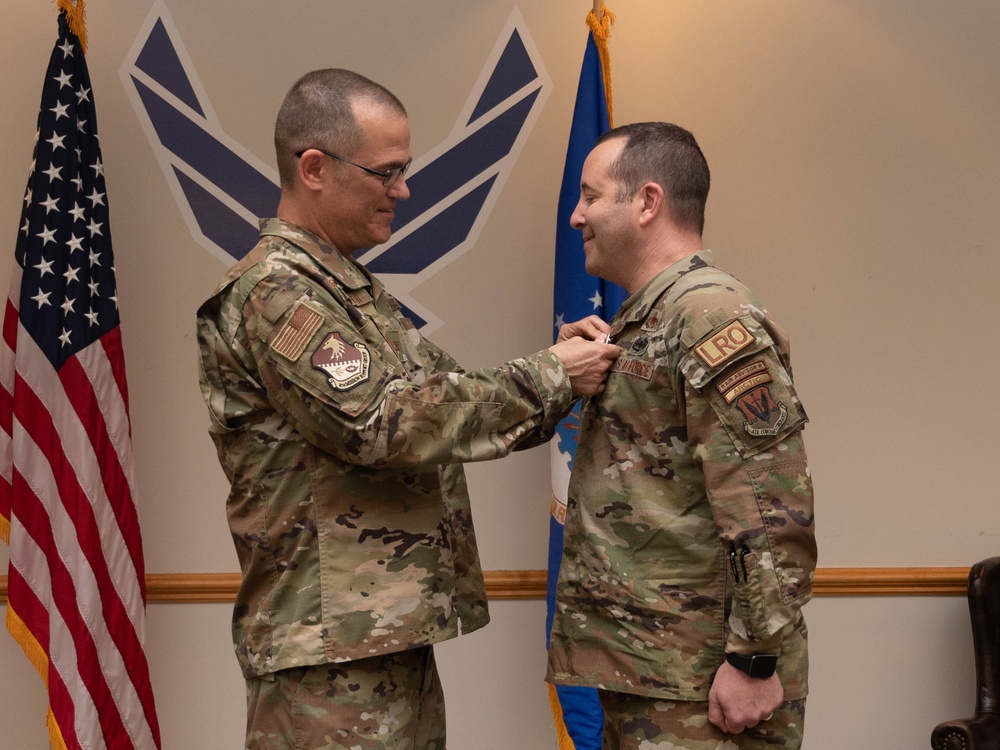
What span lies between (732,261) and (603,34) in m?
0.80

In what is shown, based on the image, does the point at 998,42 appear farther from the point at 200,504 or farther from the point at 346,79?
the point at 200,504

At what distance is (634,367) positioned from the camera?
1.76 m

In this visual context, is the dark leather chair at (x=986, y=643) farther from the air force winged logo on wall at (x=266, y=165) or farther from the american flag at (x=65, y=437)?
the american flag at (x=65, y=437)

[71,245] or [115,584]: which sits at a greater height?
[71,245]

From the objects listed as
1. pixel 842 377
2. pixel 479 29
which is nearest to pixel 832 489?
pixel 842 377

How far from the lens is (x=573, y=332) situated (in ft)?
6.49

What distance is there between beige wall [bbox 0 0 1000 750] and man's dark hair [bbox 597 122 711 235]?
4.29ft

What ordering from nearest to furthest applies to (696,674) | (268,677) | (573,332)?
(696,674), (268,677), (573,332)

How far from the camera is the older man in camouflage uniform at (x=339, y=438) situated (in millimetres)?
1702

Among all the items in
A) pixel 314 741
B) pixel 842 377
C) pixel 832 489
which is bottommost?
pixel 314 741

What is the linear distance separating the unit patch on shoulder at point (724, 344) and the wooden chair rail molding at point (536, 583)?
170 cm

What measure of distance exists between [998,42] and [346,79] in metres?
2.23

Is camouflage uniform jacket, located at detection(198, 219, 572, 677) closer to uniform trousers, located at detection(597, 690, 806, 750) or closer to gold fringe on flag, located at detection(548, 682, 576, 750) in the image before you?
uniform trousers, located at detection(597, 690, 806, 750)

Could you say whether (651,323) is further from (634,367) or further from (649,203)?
(649,203)
